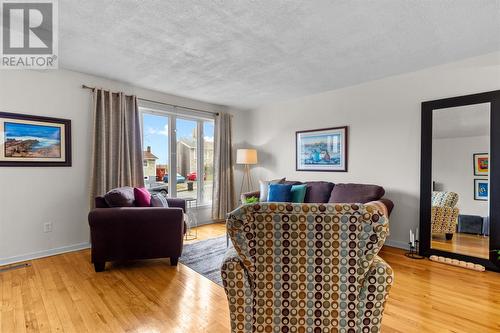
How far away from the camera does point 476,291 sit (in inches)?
89.0

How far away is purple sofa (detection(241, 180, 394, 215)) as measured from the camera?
10.6 feet

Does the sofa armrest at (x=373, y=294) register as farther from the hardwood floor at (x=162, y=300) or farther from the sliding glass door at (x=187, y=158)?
the sliding glass door at (x=187, y=158)

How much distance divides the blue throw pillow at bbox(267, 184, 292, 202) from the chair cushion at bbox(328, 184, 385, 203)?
1.98 ft

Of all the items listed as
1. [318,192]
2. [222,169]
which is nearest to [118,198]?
[222,169]

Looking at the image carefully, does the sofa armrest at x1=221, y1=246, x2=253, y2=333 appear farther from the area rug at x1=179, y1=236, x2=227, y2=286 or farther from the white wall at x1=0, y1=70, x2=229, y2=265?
the white wall at x1=0, y1=70, x2=229, y2=265

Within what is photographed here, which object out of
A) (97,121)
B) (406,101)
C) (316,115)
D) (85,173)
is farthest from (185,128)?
(406,101)

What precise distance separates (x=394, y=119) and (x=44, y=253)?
4938mm

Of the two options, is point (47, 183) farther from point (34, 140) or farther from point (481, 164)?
point (481, 164)

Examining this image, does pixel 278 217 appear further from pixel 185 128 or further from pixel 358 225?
pixel 185 128

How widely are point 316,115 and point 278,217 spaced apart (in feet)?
11.6

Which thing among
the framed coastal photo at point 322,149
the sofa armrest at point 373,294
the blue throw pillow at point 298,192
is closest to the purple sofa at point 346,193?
the blue throw pillow at point 298,192

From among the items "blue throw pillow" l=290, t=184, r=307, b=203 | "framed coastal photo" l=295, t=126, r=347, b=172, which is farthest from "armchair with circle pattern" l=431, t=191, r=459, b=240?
"blue throw pillow" l=290, t=184, r=307, b=203

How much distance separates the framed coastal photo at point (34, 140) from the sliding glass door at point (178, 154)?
1.13 meters

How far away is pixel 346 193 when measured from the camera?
3471 millimetres
